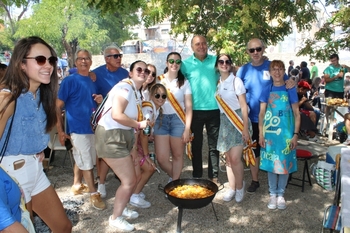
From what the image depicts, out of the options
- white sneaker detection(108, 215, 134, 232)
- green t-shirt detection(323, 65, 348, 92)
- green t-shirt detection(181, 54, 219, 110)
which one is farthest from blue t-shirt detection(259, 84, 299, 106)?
green t-shirt detection(323, 65, 348, 92)

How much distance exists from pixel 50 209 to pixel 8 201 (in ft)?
3.77

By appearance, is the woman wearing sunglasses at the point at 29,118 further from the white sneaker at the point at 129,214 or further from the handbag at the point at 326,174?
the handbag at the point at 326,174

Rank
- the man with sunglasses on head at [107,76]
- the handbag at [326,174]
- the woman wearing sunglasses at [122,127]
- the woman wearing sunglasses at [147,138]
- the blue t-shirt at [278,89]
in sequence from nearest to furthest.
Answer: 1. the woman wearing sunglasses at [122,127]
2. the handbag at [326,174]
3. the woman wearing sunglasses at [147,138]
4. the blue t-shirt at [278,89]
5. the man with sunglasses on head at [107,76]

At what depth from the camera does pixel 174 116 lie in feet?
14.5

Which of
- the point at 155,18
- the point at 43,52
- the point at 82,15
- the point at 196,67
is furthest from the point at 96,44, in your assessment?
the point at 43,52

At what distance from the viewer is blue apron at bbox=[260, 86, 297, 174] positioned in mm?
4090

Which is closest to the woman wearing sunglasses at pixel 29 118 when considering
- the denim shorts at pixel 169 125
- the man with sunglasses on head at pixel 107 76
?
the denim shorts at pixel 169 125

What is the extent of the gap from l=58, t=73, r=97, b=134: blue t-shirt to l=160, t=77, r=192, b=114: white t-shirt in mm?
998

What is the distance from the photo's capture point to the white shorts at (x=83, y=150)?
4434 mm

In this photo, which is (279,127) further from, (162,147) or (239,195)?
(162,147)

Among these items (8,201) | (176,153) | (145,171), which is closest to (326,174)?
(176,153)

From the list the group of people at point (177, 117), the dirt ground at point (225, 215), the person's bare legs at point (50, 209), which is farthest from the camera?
the dirt ground at point (225, 215)

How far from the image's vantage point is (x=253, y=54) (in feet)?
14.3

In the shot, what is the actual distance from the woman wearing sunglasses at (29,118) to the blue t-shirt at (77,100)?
1.79 m
